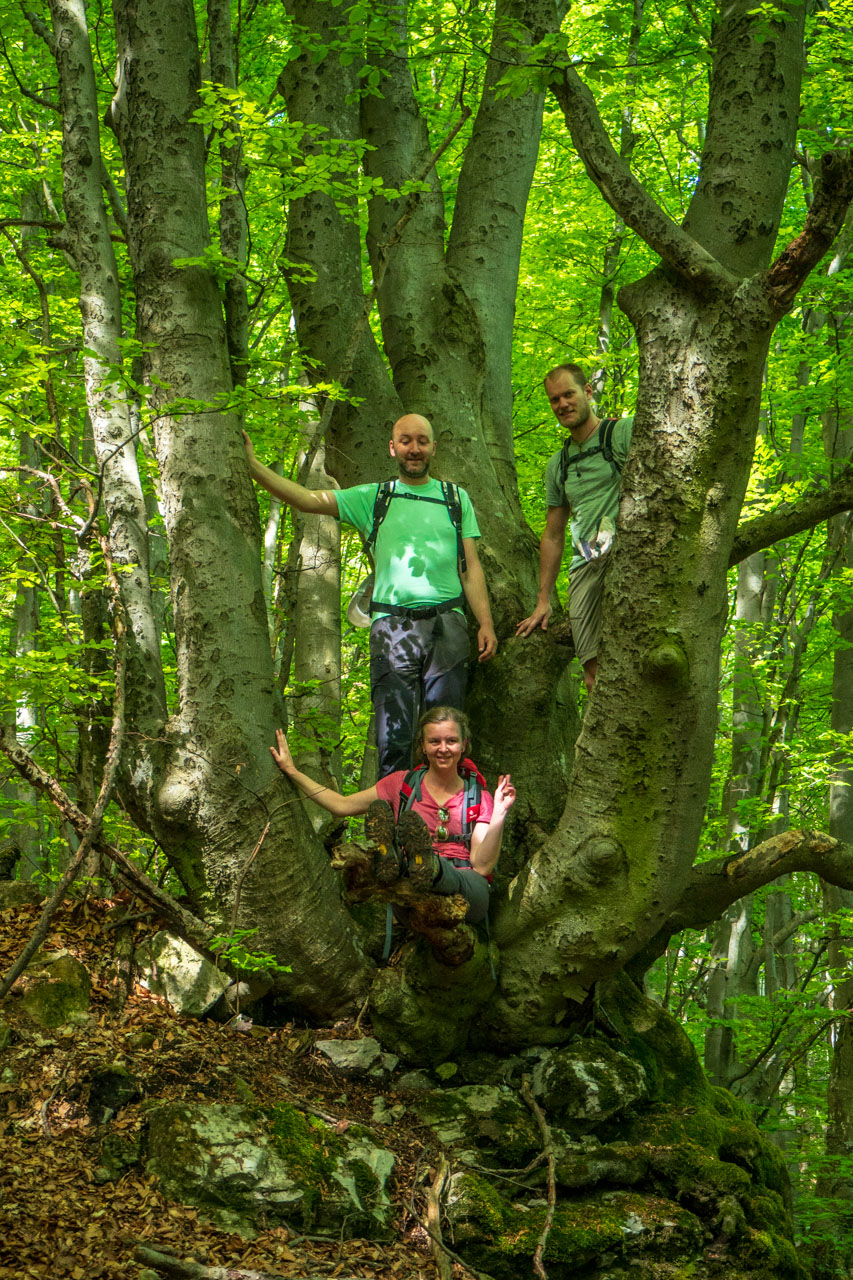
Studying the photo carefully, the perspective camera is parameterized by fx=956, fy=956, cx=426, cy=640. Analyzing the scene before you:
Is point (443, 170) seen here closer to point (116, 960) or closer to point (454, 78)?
point (454, 78)

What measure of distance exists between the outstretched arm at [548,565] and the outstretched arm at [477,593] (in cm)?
31

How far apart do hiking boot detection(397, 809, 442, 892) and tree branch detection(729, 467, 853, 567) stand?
215 centimetres

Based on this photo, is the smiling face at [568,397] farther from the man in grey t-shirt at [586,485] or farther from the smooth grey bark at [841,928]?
the smooth grey bark at [841,928]

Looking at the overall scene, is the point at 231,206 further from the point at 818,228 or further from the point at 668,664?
the point at 668,664

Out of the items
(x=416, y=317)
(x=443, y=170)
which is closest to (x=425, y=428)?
(x=416, y=317)

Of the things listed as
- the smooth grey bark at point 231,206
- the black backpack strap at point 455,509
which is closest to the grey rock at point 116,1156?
the black backpack strap at point 455,509

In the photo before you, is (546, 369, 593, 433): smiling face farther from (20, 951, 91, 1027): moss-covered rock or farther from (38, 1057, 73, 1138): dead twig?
(38, 1057, 73, 1138): dead twig

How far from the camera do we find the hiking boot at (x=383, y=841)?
3.87 metres

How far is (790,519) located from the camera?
4.92 meters

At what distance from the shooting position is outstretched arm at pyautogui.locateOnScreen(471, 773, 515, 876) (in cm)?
432

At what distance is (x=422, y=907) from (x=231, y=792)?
1092 millimetres

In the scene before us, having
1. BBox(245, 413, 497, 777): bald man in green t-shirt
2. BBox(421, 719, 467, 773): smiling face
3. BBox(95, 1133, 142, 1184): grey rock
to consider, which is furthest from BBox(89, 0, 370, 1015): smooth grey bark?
BBox(95, 1133, 142, 1184): grey rock

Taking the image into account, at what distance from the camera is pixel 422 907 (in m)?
4.10

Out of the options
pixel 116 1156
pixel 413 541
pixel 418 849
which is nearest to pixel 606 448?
pixel 413 541
